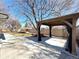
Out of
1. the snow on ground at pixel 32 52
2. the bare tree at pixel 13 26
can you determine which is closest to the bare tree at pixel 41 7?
the snow on ground at pixel 32 52

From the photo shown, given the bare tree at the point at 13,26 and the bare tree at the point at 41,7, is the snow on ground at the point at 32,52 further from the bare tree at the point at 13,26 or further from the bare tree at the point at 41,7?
the bare tree at the point at 13,26

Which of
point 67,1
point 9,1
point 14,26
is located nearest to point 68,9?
point 67,1

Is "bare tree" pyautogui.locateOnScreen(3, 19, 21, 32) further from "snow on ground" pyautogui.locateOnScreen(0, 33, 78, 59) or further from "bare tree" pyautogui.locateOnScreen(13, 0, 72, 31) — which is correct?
"snow on ground" pyautogui.locateOnScreen(0, 33, 78, 59)

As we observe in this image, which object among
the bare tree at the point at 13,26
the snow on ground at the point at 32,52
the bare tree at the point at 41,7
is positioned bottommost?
the snow on ground at the point at 32,52

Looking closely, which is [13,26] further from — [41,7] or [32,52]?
[32,52]

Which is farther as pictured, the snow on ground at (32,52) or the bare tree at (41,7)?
the bare tree at (41,7)

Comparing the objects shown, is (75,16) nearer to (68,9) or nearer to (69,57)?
(69,57)

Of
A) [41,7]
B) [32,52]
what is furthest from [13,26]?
[32,52]

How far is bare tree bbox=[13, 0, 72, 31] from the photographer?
19.3 meters

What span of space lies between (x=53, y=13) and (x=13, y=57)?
51.4 feet

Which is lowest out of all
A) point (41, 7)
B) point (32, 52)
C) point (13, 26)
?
point (32, 52)

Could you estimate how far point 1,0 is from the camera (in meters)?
17.6

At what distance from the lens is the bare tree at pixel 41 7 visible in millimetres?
19325

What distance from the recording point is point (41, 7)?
2000cm
